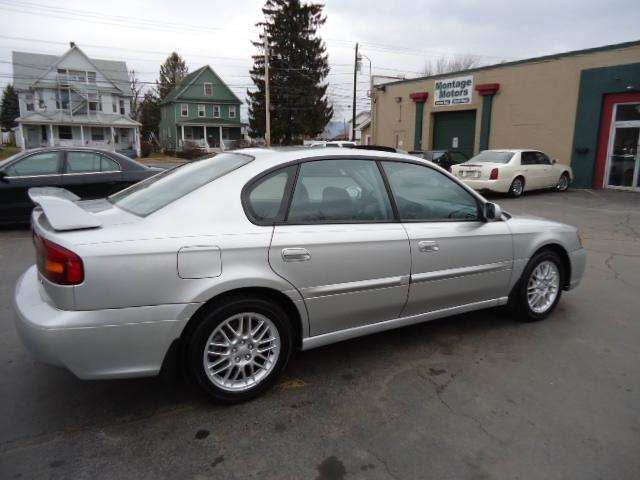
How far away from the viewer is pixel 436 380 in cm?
328

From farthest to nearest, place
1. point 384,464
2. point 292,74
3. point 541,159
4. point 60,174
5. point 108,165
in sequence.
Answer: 1. point 292,74
2. point 541,159
3. point 108,165
4. point 60,174
5. point 384,464

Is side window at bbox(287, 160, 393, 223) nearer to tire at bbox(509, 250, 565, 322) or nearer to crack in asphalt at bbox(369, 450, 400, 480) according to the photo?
crack in asphalt at bbox(369, 450, 400, 480)

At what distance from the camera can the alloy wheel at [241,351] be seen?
9.33 feet

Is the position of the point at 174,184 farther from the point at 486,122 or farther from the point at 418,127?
the point at 418,127

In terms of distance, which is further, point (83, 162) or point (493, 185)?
point (493, 185)

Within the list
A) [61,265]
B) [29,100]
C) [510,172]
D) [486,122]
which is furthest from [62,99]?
[61,265]

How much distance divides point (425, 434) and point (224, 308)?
1.36 meters

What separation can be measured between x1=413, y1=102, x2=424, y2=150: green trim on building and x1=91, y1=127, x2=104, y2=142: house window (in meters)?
33.9

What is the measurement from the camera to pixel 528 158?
14594 millimetres

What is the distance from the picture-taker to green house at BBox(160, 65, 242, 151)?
164 feet

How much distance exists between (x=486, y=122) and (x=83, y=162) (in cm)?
1682

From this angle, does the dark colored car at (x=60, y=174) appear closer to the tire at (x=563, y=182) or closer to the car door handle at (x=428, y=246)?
the car door handle at (x=428, y=246)

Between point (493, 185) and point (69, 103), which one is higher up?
point (69, 103)

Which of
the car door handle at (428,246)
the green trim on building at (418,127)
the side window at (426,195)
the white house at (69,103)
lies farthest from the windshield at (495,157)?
the white house at (69,103)
